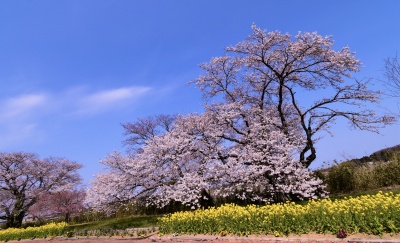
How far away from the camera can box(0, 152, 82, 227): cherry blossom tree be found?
30.9m

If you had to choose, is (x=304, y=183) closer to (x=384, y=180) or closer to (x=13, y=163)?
(x=384, y=180)

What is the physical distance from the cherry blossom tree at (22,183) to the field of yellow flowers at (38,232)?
356 inches

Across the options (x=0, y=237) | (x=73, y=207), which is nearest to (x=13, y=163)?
(x=73, y=207)

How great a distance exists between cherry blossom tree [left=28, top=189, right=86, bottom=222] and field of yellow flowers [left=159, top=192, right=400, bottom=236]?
19329mm

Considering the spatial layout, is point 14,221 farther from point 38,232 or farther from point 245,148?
point 245,148

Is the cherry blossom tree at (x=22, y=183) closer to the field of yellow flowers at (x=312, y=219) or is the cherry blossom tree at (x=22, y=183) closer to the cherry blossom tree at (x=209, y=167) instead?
the cherry blossom tree at (x=209, y=167)

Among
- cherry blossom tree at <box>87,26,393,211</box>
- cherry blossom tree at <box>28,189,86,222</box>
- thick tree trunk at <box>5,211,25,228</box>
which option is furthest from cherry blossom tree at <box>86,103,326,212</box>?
thick tree trunk at <box>5,211,25,228</box>

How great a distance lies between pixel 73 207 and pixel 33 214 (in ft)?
16.2

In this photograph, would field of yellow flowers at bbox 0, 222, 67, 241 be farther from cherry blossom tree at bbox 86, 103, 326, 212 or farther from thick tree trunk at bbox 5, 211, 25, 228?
thick tree trunk at bbox 5, 211, 25, 228

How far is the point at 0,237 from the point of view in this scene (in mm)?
22344

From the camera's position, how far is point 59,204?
27938 millimetres

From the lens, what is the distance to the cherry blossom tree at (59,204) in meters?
27.9

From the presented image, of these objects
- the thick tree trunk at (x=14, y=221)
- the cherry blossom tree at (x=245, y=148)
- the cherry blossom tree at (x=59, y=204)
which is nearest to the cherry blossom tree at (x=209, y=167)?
the cherry blossom tree at (x=245, y=148)

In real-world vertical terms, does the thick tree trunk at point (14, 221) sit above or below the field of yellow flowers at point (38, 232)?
above
